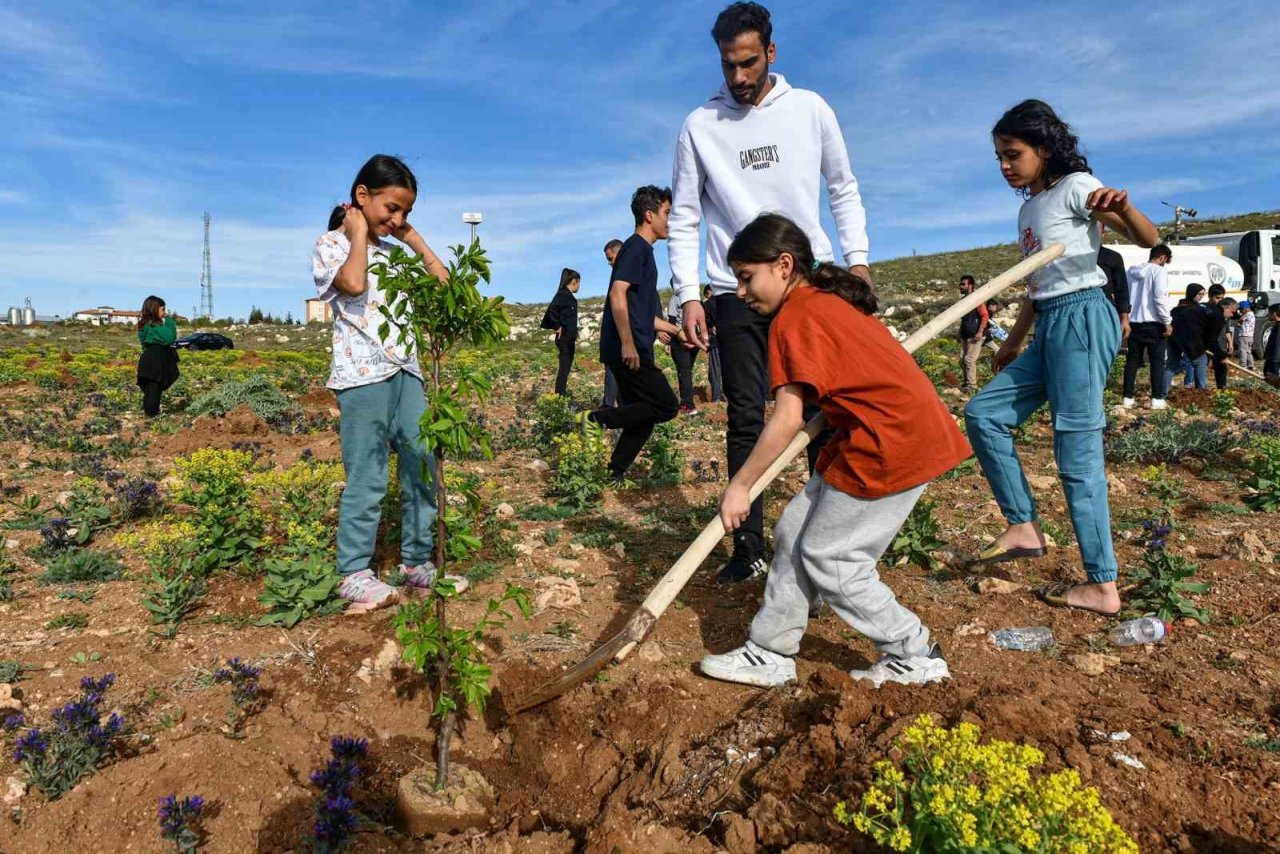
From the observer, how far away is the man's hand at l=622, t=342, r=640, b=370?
17.4 ft

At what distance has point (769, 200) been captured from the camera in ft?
11.8

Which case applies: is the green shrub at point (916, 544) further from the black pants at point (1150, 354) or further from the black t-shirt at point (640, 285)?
the black pants at point (1150, 354)

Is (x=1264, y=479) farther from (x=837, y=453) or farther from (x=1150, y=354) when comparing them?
(x=1150, y=354)

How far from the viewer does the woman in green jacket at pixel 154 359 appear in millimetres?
9344

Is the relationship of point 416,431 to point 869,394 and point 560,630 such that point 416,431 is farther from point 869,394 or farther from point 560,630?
point 869,394

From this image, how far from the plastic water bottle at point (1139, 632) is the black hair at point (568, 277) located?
7927 millimetres

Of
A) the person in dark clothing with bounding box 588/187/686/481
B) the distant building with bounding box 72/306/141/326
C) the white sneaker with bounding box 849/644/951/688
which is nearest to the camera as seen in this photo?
the white sneaker with bounding box 849/644/951/688

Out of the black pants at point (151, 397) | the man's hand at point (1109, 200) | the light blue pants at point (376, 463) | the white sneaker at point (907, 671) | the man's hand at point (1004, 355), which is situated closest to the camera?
the white sneaker at point (907, 671)

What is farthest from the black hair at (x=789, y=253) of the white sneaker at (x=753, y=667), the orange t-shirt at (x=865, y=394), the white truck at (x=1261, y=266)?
the white truck at (x=1261, y=266)

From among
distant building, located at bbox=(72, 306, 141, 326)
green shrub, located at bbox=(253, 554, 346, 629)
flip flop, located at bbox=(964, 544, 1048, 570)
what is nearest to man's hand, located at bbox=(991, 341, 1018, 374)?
flip flop, located at bbox=(964, 544, 1048, 570)

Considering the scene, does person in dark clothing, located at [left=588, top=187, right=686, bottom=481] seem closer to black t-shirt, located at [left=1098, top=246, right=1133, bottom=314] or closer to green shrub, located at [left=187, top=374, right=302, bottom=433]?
green shrub, located at [left=187, top=374, right=302, bottom=433]

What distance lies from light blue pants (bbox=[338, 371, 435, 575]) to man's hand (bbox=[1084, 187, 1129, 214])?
2.90m

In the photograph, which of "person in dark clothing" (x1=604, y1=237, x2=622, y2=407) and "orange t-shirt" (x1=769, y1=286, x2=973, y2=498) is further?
"person in dark clothing" (x1=604, y1=237, x2=622, y2=407)

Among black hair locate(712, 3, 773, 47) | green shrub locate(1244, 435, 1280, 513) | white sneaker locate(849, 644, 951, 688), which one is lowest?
white sneaker locate(849, 644, 951, 688)
